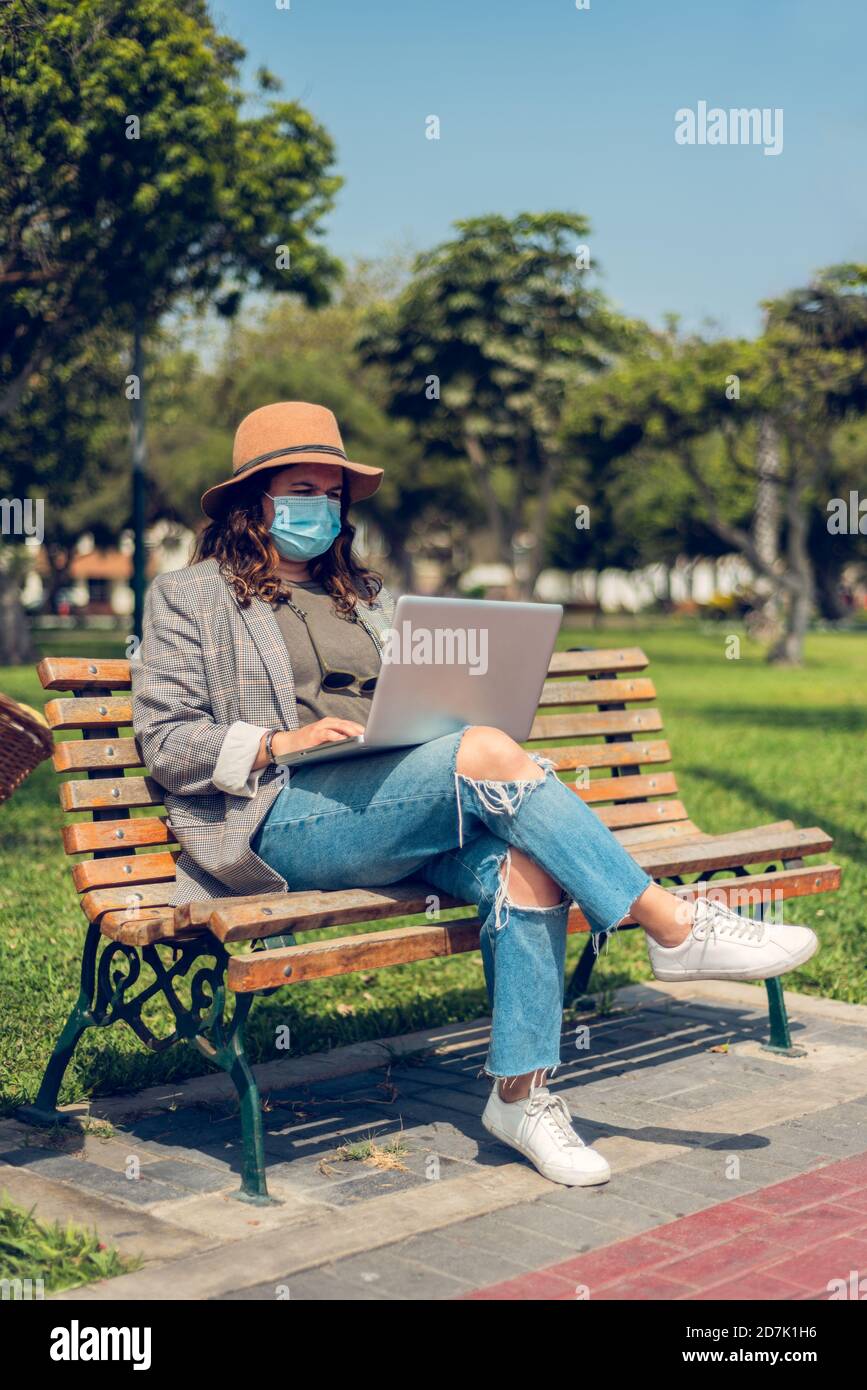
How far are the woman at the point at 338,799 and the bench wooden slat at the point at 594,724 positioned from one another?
2.95 ft

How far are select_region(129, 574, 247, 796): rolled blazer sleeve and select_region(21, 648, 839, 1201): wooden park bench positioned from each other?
0.55ft

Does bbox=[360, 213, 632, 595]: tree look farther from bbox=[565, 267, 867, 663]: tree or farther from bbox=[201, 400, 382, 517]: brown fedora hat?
bbox=[201, 400, 382, 517]: brown fedora hat

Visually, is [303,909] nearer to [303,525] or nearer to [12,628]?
[303,525]

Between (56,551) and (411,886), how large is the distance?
1608 inches

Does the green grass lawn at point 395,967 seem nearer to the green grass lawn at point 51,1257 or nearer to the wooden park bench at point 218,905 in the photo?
the wooden park bench at point 218,905

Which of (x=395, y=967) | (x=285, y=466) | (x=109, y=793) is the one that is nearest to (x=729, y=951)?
(x=109, y=793)

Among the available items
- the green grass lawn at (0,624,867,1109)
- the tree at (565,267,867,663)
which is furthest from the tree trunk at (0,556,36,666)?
the green grass lawn at (0,624,867,1109)

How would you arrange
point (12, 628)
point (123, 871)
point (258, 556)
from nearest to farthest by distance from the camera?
point (123, 871)
point (258, 556)
point (12, 628)

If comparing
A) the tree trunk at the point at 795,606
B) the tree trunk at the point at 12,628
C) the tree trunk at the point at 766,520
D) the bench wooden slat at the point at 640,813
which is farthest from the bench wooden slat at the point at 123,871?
the tree trunk at the point at 766,520

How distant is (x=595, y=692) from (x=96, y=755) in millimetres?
1888

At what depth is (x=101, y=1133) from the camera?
409 centimetres

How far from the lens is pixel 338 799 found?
3.95m

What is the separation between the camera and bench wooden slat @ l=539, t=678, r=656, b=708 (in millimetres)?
5164
